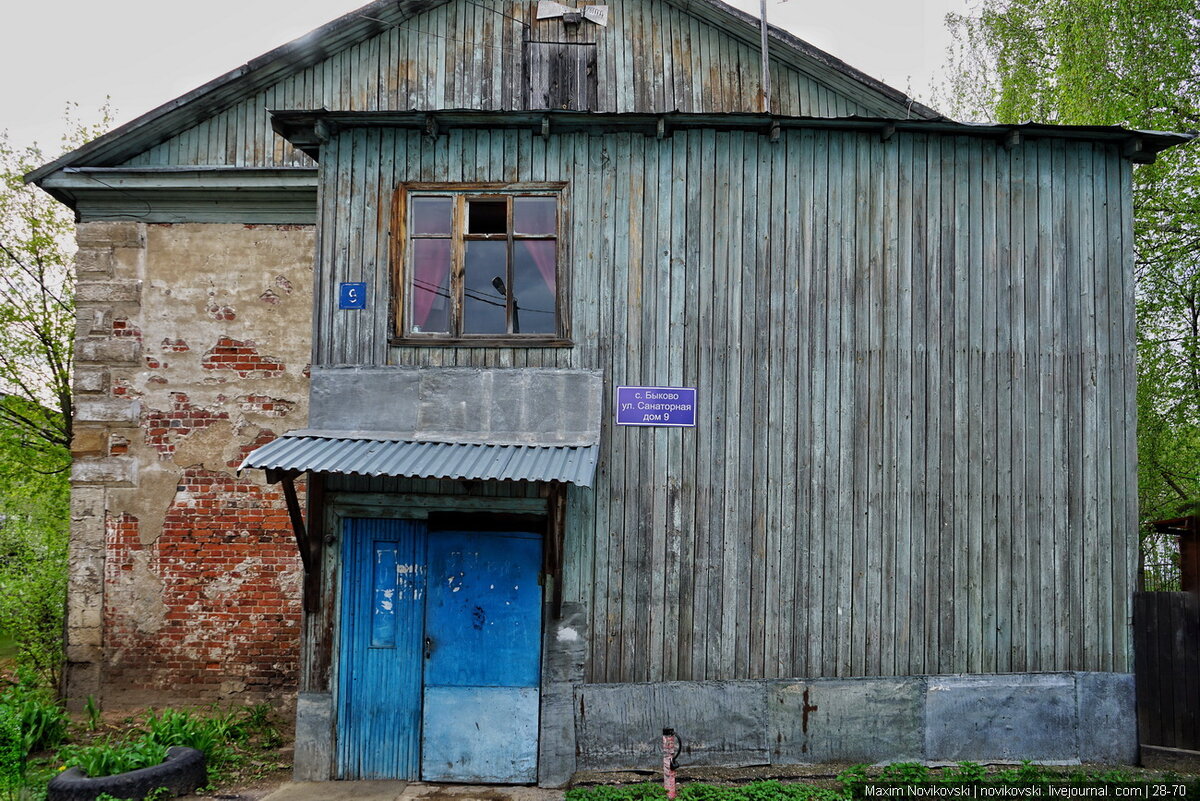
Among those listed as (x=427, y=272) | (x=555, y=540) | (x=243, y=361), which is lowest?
(x=555, y=540)

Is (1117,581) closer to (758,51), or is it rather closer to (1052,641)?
(1052,641)

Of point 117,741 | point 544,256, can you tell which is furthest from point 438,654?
point 117,741

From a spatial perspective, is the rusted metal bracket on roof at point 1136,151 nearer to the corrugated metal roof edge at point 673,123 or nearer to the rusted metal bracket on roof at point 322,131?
the corrugated metal roof edge at point 673,123

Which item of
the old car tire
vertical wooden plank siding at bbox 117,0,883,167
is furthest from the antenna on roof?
the old car tire

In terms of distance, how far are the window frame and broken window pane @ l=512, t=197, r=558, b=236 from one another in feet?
0.23

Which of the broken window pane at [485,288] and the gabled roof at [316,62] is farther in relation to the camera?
the gabled roof at [316,62]

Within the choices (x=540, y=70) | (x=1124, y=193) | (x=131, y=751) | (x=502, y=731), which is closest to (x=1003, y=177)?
(x=1124, y=193)

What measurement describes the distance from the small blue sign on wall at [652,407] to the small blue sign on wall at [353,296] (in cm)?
244

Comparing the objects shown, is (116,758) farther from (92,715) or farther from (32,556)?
(32,556)

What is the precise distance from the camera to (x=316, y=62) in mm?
9461

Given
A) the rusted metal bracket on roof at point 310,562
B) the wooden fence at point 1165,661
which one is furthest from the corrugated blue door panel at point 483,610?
the wooden fence at point 1165,661

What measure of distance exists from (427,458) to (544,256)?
84.3 inches

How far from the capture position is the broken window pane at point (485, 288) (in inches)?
267

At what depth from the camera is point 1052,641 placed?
665cm
